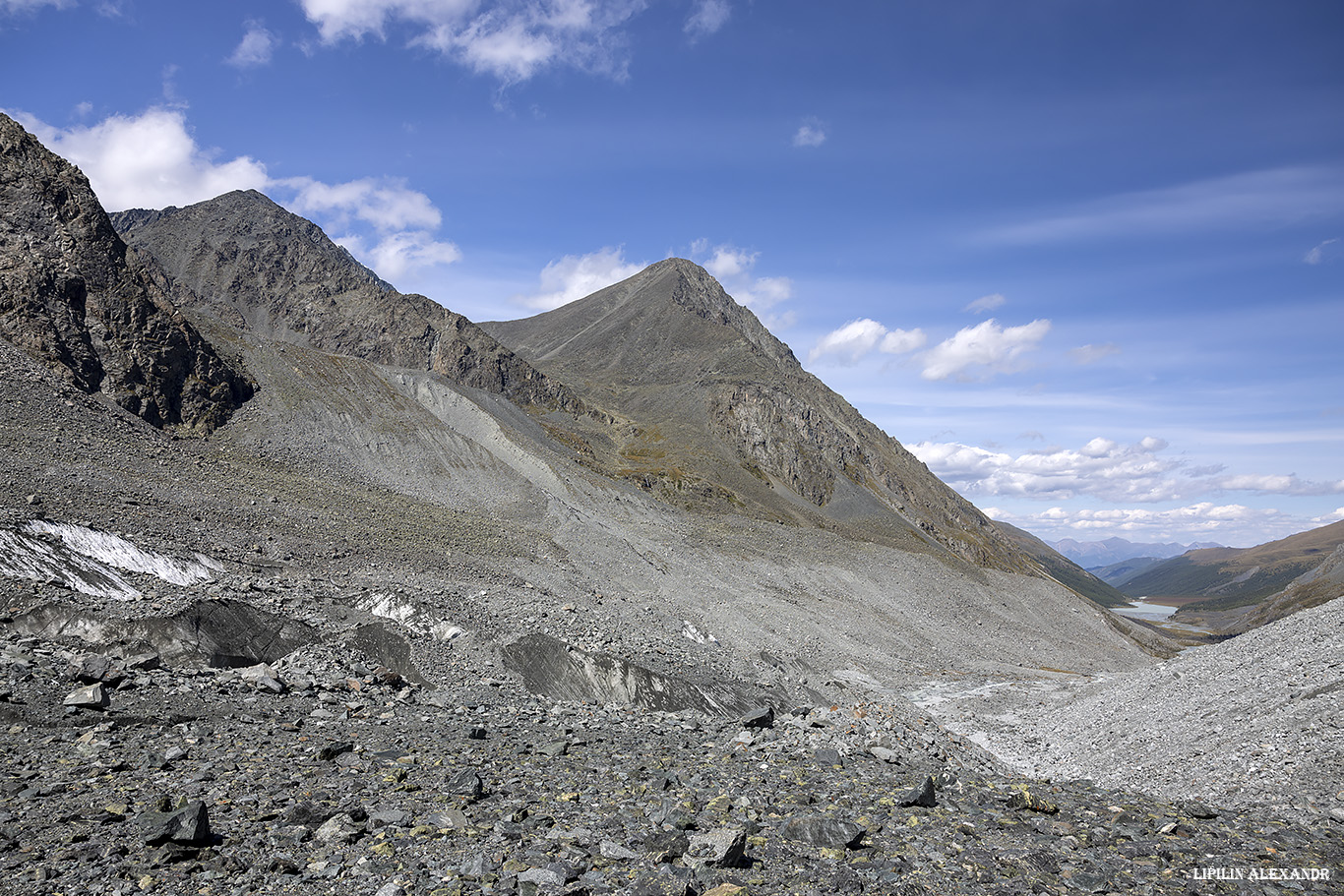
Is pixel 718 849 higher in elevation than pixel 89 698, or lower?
A: lower

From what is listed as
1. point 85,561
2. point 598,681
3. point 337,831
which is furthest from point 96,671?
point 598,681

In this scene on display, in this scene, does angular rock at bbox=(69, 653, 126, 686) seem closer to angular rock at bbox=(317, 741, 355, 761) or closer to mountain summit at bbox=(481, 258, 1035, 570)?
angular rock at bbox=(317, 741, 355, 761)

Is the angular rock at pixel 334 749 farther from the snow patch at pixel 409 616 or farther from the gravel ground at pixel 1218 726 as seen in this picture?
the gravel ground at pixel 1218 726

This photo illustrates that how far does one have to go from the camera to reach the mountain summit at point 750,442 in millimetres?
76062

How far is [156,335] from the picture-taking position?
42844mm

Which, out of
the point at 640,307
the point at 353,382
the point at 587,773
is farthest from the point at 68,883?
the point at 640,307

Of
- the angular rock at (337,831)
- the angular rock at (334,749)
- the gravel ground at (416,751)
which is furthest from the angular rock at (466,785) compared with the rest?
the angular rock at (334,749)

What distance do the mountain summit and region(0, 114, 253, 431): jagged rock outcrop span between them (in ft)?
123

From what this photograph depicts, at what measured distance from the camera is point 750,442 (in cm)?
8825

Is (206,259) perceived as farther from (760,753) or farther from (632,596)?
(760,753)

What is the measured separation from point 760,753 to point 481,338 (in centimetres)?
8627

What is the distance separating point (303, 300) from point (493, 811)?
110206 mm

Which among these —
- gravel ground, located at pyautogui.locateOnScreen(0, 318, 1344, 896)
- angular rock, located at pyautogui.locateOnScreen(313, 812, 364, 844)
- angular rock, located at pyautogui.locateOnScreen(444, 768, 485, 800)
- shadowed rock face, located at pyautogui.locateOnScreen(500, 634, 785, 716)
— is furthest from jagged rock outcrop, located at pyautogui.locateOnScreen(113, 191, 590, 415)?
angular rock, located at pyautogui.locateOnScreen(313, 812, 364, 844)

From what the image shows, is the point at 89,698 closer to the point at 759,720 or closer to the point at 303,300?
the point at 759,720
